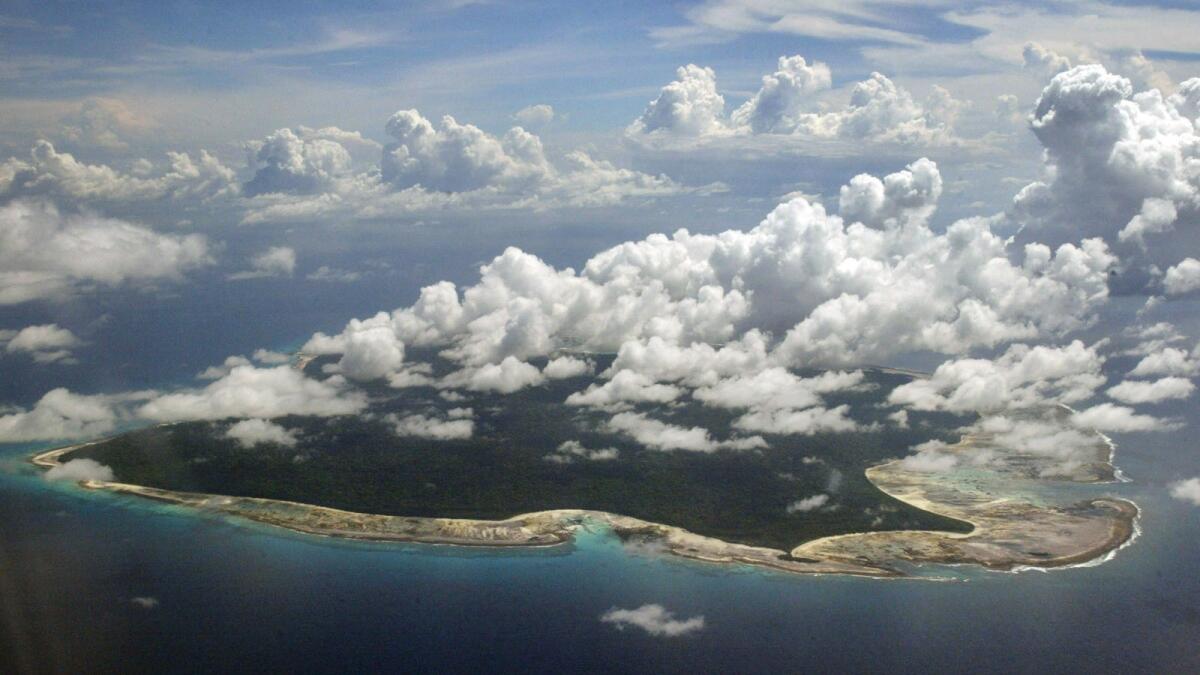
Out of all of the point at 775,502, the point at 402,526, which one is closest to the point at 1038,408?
the point at 775,502

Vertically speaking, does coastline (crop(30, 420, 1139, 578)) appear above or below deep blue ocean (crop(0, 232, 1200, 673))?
above

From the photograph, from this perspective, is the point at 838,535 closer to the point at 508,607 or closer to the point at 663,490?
the point at 663,490

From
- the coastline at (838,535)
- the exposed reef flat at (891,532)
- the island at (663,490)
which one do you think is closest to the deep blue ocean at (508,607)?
the coastline at (838,535)

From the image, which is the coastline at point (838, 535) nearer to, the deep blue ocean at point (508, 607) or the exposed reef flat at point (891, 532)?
the exposed reef flat at point (891, 532)

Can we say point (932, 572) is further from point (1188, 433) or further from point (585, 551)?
point (1188, 433)

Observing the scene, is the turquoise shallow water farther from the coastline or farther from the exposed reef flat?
the exposed reef flat

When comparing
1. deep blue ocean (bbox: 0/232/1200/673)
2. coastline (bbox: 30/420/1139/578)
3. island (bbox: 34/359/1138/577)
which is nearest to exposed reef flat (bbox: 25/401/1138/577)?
coastline (bbox: 30/420/1139/578)
